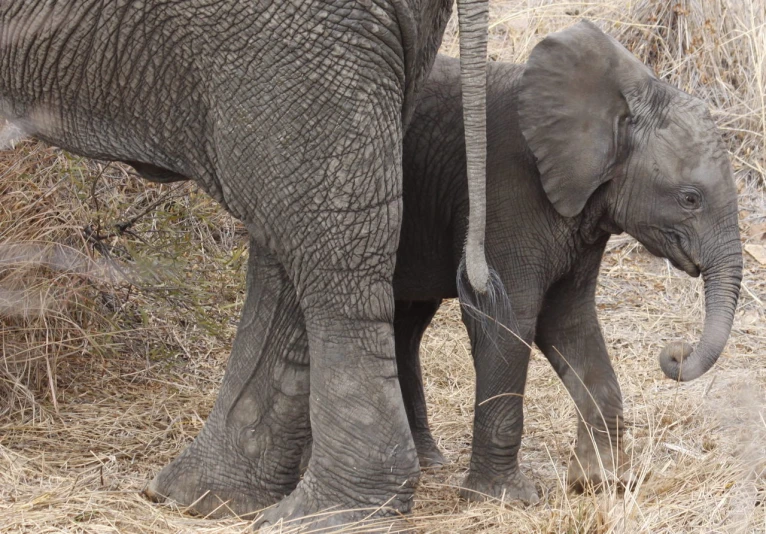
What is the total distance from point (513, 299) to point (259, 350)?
86cm

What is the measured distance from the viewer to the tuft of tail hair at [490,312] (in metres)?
3.81

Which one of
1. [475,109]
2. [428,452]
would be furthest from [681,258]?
[428,452]

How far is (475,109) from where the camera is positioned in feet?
10.9

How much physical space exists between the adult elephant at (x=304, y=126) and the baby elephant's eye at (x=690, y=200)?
0.85 m

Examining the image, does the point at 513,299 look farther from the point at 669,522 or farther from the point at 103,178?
the point at 103,178

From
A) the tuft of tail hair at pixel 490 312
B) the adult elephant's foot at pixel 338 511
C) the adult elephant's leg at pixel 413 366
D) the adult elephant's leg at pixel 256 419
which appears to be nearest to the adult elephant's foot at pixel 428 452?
the adult elephant's leg at pixel 413 366

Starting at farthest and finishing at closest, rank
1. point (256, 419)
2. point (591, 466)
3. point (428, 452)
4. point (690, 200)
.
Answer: point (428, 452), point (591, 466), point (690, 200), point (256, 419)

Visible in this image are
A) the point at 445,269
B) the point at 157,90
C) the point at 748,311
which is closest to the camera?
the point at 157,90

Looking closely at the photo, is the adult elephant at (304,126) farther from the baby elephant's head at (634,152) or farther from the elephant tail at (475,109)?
the baby elephant's head at (634,152)

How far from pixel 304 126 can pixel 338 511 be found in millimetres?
1044

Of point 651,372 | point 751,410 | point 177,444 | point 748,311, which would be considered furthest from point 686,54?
point 177,444

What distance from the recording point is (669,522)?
359cm

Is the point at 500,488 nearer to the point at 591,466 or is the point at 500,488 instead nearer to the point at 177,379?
the point at 591,466

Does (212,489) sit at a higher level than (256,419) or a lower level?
lower
